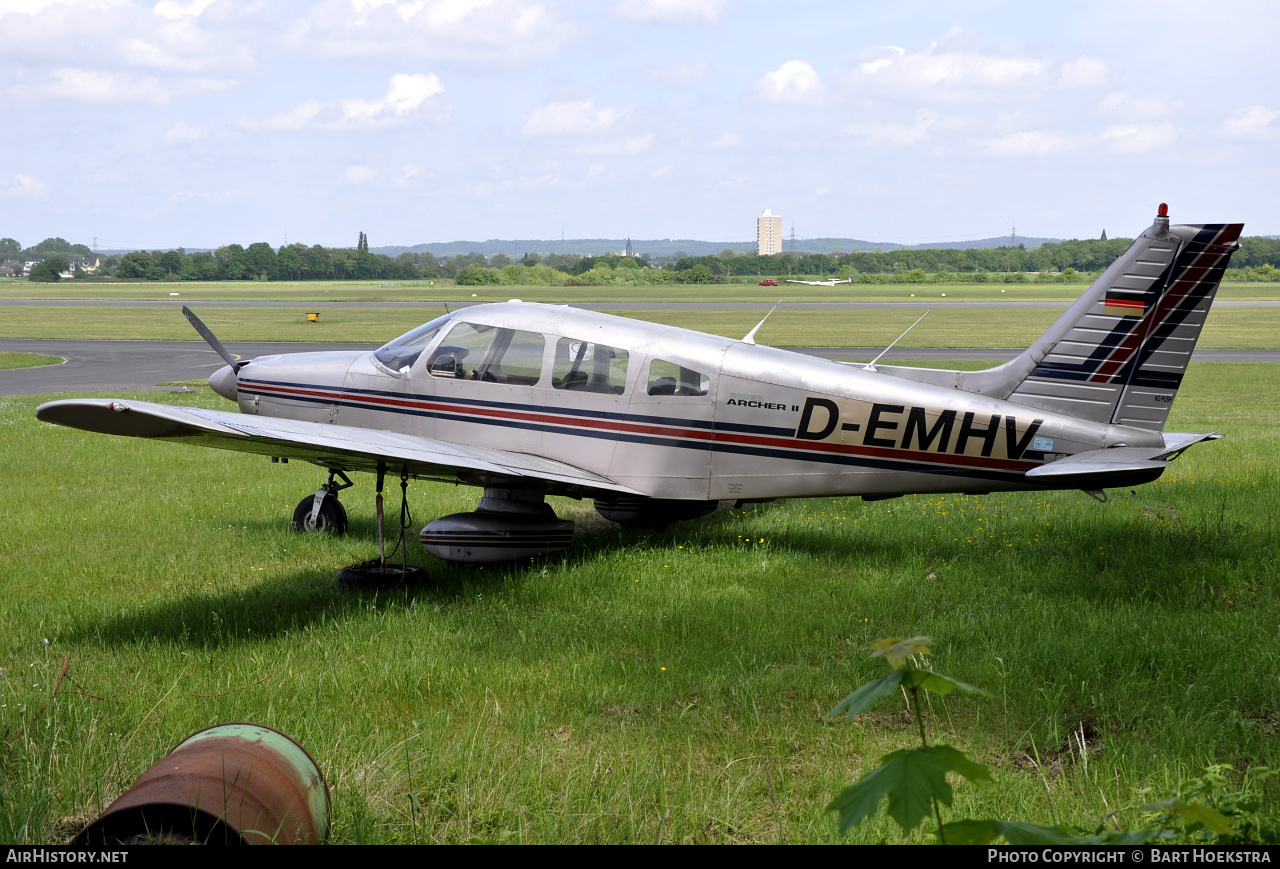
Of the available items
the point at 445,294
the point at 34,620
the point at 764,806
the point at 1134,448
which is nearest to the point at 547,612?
the point at 764,806

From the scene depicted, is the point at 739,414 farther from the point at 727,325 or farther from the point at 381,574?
the point at 727,325

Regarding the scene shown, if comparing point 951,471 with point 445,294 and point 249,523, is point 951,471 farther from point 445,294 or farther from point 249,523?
point 445,294

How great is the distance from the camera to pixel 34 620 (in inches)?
257

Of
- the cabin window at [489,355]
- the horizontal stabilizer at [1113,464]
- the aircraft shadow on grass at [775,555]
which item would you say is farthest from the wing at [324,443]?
the horizontal stabilizer at [1113,464]

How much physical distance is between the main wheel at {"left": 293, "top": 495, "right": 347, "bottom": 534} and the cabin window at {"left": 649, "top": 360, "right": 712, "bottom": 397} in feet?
12.2

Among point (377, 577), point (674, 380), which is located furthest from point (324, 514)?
point (674, 380)

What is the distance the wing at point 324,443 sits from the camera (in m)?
5.49

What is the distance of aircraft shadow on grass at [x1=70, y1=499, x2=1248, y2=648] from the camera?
6547 mm

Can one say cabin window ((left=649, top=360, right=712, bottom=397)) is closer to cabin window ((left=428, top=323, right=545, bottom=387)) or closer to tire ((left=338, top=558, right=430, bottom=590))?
cabin window ((left=428, top=323, right=545, bottom=387))

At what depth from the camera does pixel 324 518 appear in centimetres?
962

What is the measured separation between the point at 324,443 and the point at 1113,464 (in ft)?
19.7

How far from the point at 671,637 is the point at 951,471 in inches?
126

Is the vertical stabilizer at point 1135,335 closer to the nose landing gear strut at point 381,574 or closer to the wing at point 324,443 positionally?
the wing at point 324,443

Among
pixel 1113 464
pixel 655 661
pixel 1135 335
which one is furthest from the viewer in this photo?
pixel 1135 335
